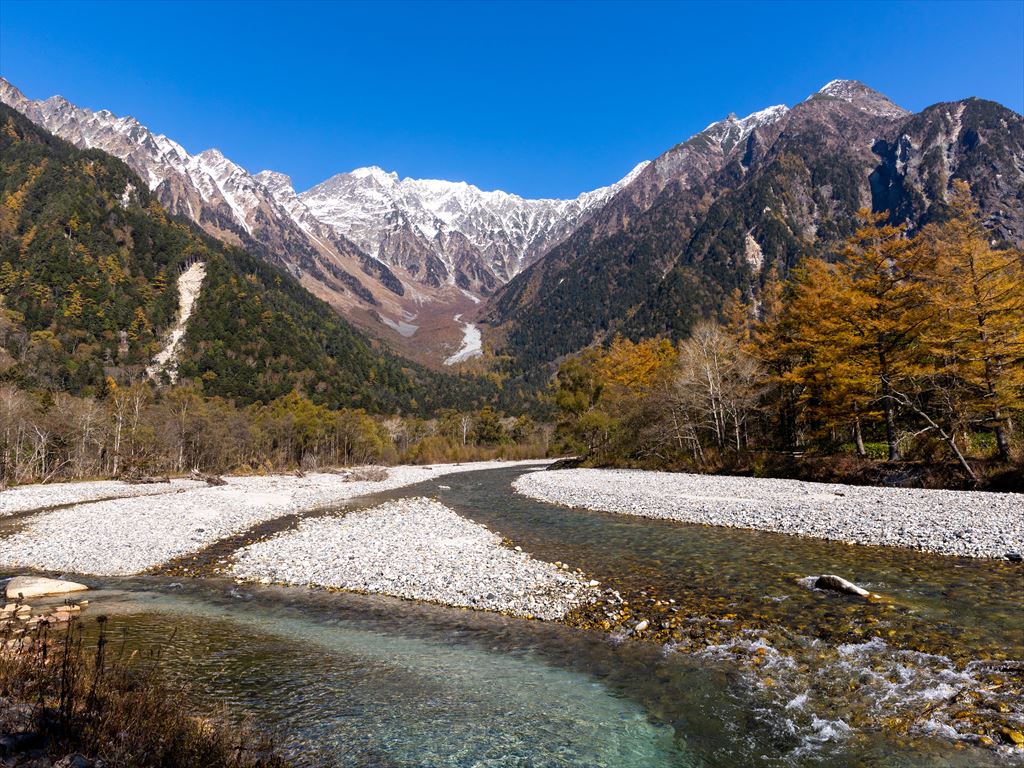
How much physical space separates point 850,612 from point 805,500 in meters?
17.9

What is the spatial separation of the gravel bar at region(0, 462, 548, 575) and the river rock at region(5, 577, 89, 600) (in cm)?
267

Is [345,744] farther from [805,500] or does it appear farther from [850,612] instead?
[805,500]

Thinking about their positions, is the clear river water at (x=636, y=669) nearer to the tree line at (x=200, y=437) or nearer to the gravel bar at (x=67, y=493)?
the gravel bar at (x=67, y=493)

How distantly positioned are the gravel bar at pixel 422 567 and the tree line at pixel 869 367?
2377 centimetres

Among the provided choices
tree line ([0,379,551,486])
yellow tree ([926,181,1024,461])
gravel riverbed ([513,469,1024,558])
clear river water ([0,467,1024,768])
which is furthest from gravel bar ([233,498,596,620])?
tree line ([0,379,551,486])

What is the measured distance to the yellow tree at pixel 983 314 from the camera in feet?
92.8

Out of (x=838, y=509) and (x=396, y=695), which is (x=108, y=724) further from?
(x=838, y=509)

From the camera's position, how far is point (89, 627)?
11.7 m

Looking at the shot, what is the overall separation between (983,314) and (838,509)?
608 inches

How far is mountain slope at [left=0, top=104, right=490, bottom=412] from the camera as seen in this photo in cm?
13925

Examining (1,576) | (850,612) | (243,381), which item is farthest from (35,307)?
(850,612)

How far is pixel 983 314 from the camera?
28.8 metres

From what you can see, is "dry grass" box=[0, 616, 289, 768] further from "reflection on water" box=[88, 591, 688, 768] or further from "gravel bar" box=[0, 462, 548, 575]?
"gravel bar" box=[0, 462, 548, 575]

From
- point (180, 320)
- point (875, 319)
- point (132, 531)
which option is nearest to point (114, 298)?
point (180, 320)
